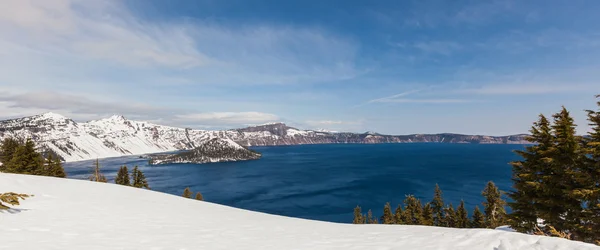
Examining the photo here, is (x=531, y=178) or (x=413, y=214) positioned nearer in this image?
(x=531, y=178)

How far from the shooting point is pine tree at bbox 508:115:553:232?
16.4 meters

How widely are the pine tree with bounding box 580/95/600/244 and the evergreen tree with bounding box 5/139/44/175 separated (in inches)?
2326

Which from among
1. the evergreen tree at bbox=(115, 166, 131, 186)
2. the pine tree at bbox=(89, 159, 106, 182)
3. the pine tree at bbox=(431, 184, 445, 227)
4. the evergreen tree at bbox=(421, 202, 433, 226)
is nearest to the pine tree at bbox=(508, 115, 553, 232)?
the evergreen tree at bbox=(421, 202, 433, 226)

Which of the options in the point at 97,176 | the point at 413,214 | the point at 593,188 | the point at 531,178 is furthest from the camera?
the point at 413,214

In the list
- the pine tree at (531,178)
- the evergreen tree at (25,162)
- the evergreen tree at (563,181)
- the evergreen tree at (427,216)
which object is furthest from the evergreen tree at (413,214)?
the evergreen tree at (25,162)

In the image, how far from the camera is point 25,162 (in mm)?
40562

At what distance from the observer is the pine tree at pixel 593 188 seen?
1343 centimetres

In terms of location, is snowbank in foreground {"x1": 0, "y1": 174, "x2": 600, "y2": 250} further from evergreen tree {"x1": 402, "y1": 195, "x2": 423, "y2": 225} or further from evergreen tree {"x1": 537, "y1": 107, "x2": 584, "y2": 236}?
evergreen tree {"x1": 402, "y1": 195, "x2": 423, "y2": 225}

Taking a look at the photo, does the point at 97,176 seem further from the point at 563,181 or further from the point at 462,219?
the point at 462,219

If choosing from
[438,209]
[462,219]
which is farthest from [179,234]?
[462,219]

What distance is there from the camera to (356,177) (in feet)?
468

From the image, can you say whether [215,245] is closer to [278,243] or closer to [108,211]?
[278,243]

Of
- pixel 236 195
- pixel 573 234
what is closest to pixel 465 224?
pixel 573 234

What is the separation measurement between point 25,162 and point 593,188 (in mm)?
60948
